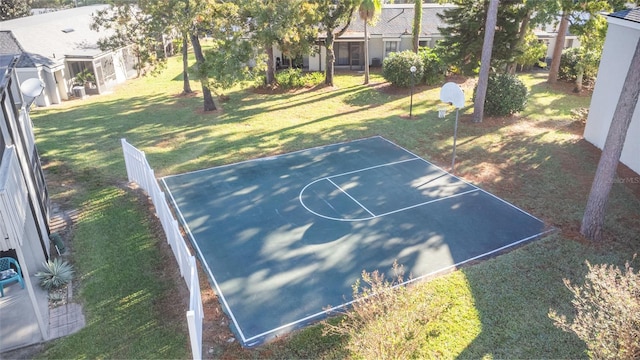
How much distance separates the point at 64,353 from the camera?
332 inches

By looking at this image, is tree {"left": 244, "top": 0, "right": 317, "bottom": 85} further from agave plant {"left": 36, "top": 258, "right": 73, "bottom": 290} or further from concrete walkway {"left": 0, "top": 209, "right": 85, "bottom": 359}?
concrete walkway {"left": 0, "top": 209, "right": 85, "bottom": 359}

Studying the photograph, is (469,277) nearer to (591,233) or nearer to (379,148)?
(591,233)

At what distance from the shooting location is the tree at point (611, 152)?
36.3 ft

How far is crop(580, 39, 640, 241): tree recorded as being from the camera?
11062mm

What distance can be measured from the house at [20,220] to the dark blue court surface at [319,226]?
11.9ft

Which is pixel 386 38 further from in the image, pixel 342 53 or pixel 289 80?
pixel 289 80

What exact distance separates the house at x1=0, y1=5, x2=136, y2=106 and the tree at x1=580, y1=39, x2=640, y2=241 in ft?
90.4

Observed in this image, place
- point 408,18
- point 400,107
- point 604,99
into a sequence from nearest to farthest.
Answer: point 604,99, point 400,107, point 408,18

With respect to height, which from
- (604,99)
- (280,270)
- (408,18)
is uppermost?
(408,18)

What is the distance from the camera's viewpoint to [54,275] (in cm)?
1027

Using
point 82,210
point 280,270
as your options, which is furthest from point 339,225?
point 82,210

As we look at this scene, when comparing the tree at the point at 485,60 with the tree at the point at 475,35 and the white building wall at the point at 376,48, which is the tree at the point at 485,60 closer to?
the tree at the point at 475,35

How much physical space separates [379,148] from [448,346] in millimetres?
11310

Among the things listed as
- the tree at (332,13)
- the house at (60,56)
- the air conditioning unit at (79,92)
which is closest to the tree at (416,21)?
the tree at (332,13)
